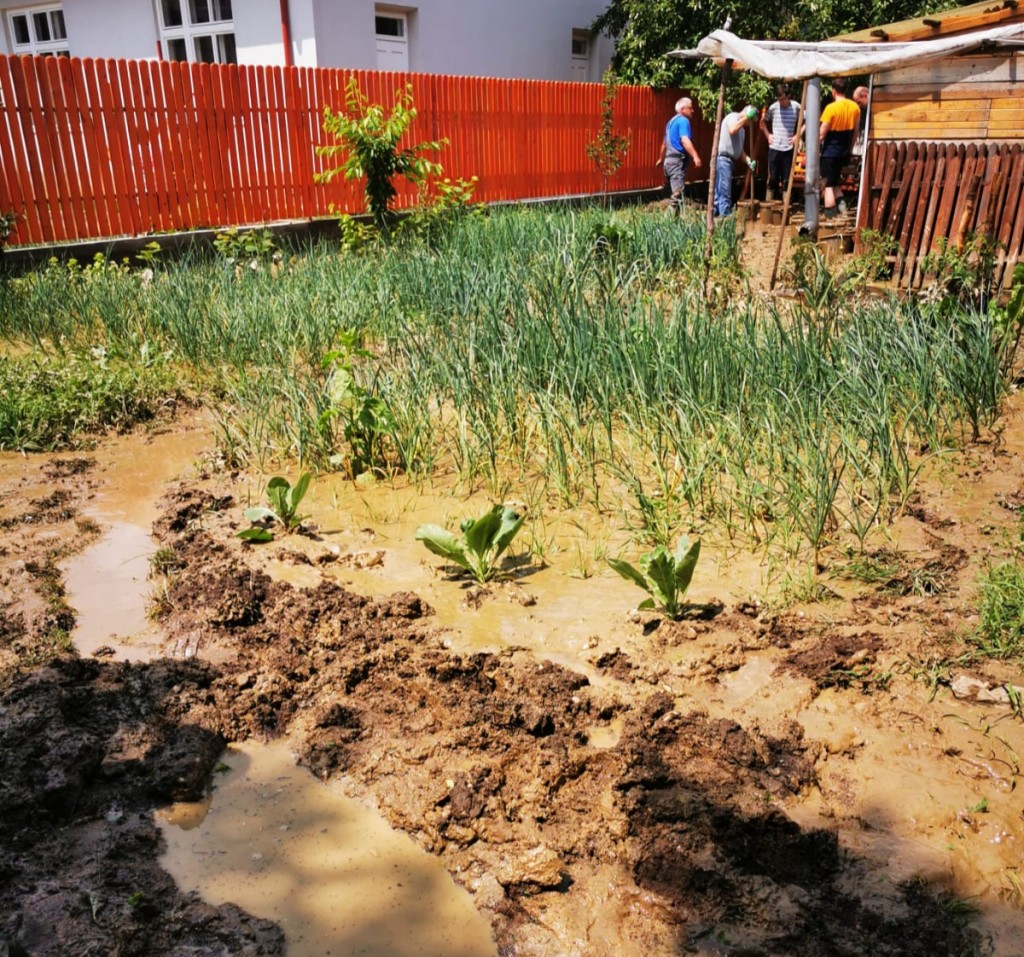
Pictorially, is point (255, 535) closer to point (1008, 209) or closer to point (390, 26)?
point (1008, 209)

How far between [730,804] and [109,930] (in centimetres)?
149

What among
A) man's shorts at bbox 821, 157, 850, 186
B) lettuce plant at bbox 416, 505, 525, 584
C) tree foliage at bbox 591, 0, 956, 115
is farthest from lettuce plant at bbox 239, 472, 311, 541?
tree foliage at bbox 591, 0, 956, 115

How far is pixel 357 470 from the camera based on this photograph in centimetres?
475

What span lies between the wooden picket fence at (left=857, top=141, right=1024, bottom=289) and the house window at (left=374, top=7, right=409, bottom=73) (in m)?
8.57

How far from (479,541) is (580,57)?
694 inches

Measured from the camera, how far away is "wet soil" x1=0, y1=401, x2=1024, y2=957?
2104mm

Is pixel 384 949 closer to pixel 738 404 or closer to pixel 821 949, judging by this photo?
pixel 821 949

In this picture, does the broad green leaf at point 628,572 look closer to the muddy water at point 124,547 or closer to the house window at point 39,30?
the muddy water at point 124,547

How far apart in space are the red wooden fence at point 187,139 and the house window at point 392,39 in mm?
2501

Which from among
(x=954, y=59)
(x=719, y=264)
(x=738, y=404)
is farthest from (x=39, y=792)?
(x=954, y=59)

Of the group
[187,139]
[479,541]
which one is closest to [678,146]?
[187,139]

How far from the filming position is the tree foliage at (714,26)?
15188mm

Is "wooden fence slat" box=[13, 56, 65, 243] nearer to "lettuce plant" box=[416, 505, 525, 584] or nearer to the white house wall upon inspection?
the white house wall

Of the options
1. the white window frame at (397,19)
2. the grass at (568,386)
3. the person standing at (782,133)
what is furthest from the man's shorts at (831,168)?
the white window frame at (397,19)
